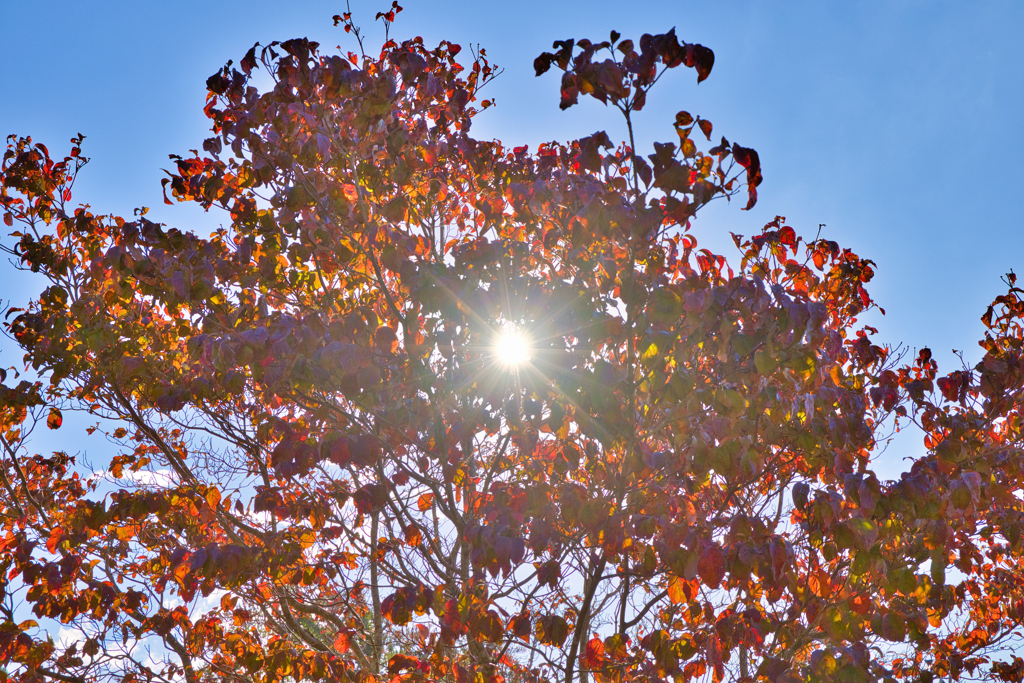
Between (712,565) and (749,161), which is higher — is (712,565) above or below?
below

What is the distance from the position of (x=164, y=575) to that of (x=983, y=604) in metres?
7.38

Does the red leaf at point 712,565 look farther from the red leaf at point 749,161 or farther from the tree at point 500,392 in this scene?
the red leaf at point 749,161

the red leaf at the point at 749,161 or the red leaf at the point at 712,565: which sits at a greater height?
the red leaf at the point at 749,161

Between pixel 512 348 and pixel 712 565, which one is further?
A: pixel 512 348

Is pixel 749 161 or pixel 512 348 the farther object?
pixel 512 348

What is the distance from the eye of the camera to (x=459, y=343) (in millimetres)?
4027

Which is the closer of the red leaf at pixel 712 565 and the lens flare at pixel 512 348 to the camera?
the red leaf at pixel 712 565

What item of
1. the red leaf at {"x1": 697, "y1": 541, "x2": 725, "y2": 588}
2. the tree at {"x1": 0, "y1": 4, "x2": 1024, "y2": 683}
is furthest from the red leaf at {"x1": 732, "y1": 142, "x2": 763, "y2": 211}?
the red leaf at {"x1": 697, "y1": 541, "x2": 725, "y2": 588}

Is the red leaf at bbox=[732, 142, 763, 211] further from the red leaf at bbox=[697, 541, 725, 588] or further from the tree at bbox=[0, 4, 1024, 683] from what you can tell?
the red leaf at bbox=[697, 541, 725, 588]

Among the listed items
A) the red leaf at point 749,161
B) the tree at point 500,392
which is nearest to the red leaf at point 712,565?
the tree at point 500,392

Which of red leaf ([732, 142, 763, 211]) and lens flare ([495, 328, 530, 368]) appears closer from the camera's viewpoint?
red leaf ([732, 142, 763, 211])

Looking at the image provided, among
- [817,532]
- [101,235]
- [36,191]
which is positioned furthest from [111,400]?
[817,532]

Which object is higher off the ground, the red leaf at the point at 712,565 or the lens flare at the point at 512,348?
the lens flare at the point at 512,348

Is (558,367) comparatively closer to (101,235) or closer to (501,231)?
(501,231)
